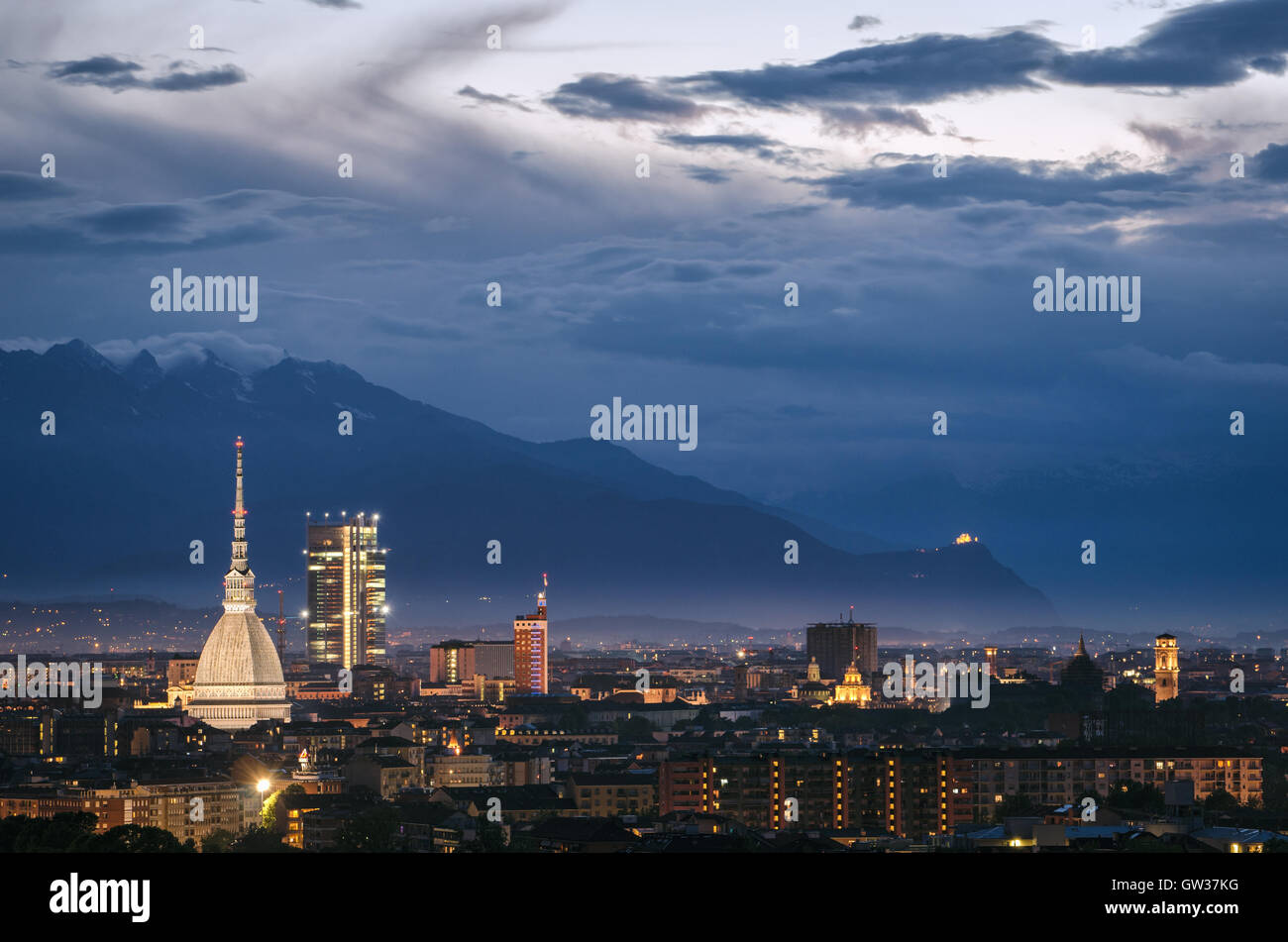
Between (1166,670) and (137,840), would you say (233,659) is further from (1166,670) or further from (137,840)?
(137,840)

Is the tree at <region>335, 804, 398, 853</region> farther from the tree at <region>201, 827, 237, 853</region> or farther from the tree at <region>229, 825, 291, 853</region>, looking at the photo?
the tree at <region>201, 827, 237, 853</region>

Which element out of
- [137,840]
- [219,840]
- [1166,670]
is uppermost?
[1166,670]

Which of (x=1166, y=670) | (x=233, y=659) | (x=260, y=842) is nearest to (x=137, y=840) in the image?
(x=260, y=842)

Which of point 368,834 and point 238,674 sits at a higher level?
point 238,674

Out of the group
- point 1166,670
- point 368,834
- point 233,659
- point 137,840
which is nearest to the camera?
point 137,840

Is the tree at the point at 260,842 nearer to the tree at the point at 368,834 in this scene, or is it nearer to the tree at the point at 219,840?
the tree at the point at 219,840

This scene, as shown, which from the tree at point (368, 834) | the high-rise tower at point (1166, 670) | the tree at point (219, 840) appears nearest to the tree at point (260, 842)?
the tree at point (219, 840)

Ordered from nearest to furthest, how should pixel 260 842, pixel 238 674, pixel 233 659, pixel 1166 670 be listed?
1. pixel 260 842
2. pixel 238 674
3. pixel 233 659
4. pixel 1166 670

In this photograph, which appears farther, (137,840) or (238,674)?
(238,674)

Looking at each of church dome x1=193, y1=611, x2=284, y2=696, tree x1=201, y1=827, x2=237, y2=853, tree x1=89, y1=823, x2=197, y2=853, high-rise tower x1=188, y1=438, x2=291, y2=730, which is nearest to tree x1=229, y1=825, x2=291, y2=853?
tree x1=201, y1=827, x2=237, y2=853
